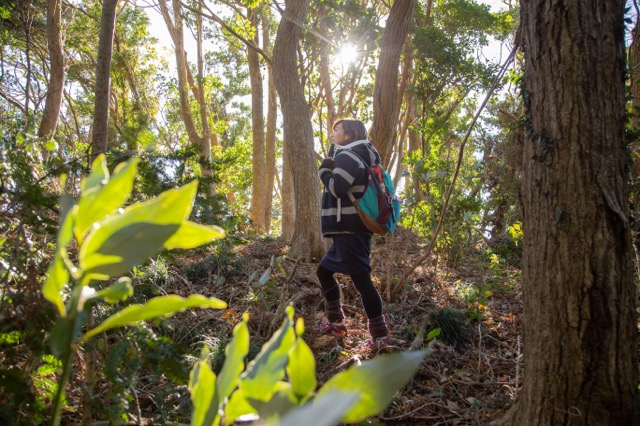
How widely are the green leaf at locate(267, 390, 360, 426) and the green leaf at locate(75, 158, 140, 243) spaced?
10.1 inches

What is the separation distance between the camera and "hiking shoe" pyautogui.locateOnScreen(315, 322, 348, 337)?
11.1 feet

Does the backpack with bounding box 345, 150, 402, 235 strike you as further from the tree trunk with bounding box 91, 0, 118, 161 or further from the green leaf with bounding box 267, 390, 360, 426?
the green leaf with bounding box 267, 390, 360, 426

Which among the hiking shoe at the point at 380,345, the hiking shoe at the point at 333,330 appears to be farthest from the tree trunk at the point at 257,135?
the hiking shoe at the point at 380,345

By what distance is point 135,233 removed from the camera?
1.40ft

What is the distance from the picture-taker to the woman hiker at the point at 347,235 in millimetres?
3229

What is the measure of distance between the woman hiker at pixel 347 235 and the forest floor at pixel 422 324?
18 cm

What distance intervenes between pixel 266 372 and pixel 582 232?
1.37 m

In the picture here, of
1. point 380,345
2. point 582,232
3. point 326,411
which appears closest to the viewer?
point 326,411

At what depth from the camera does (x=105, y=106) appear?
231 cm

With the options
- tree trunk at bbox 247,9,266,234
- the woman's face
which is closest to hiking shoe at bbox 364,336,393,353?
the woman's face

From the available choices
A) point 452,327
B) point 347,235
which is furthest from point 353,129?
point 452,327

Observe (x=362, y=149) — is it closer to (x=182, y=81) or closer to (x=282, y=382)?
(x=282, y=382)

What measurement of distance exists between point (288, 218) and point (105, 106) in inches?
379

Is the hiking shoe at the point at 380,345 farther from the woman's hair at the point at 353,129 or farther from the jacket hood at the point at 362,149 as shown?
the woman's hair at the point at 353,129
